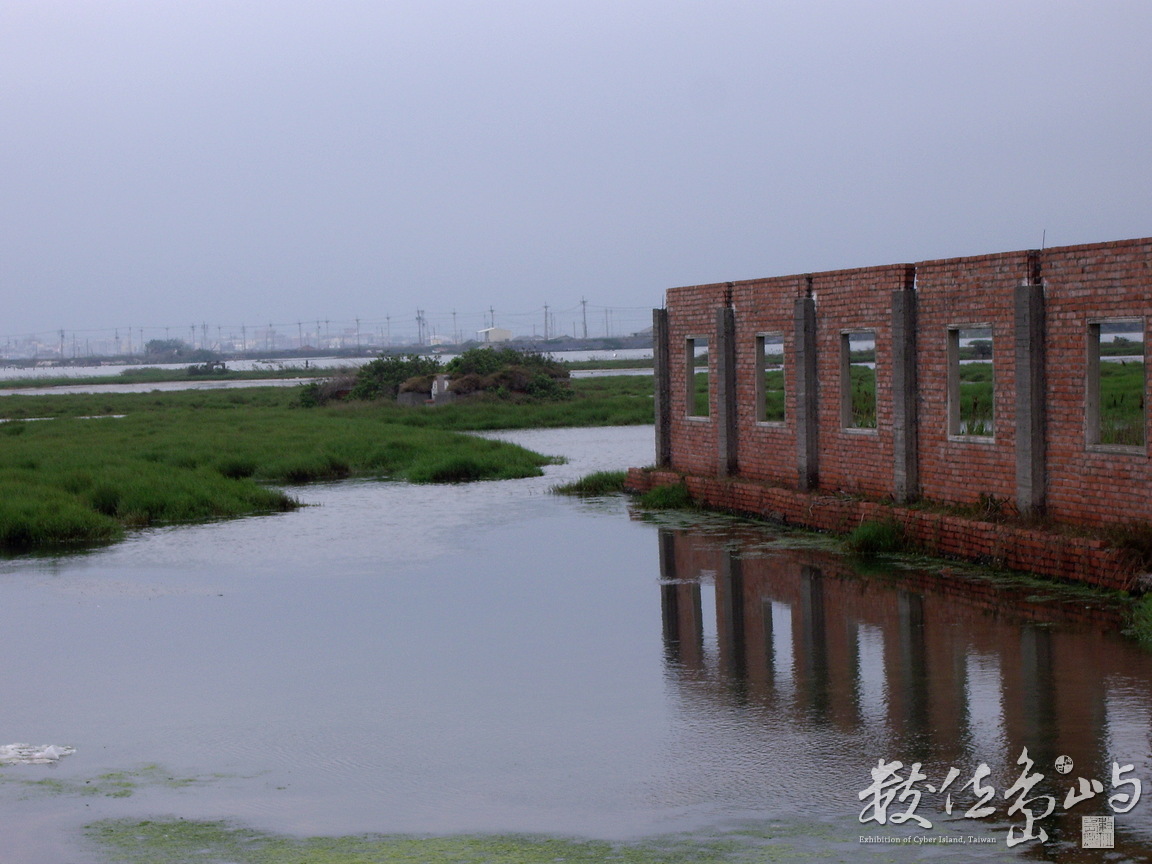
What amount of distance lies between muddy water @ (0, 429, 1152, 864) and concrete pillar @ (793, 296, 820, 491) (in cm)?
207

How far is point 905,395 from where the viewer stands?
1462 cm

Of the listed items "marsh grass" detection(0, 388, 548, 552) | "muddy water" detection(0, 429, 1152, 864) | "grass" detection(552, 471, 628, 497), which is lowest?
"muddy water" detection(0, 429, 1152, 864)

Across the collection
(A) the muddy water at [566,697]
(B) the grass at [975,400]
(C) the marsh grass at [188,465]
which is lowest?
(A) the muddy water at [566,697]

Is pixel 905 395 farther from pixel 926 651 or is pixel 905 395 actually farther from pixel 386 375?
pixel 386 375

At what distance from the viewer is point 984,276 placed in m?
13.4

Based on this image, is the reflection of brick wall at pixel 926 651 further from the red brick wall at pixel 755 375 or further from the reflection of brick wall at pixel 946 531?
the red brick wall at pixel 755 375

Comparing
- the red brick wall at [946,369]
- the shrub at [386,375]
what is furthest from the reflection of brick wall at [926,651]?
the shrub at [386,375]

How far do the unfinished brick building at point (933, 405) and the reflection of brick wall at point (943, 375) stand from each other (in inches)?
0.8

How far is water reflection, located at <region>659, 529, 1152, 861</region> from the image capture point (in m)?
6.30

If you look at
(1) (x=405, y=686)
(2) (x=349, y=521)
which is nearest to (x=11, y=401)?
(2) (x=349, y=521)

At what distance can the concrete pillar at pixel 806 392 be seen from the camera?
16.5 meters

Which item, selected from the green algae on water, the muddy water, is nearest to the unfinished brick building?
the muddy water

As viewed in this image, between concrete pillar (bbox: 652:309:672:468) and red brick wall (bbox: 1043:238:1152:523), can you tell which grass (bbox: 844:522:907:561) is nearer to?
red brick wall (bbox: 1043:238:1152:523)

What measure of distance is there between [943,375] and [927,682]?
633cm
